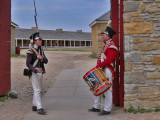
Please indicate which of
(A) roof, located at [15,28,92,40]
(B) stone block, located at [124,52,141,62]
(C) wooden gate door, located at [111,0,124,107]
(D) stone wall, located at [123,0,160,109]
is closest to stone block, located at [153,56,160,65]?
(D) stone wall, located at [123,0,160,109]

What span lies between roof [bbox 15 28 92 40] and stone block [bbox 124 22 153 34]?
150 feet

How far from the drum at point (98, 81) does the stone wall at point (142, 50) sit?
0.61m

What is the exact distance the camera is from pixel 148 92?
5496 mm

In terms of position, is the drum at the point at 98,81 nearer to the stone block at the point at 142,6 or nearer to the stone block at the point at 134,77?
the stone block at the point at 134,77

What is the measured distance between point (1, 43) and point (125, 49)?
3843mm

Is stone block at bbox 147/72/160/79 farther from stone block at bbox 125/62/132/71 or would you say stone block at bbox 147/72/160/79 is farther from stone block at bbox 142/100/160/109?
stone block at bbox 142/100/160/109

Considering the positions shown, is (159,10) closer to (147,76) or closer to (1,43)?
(147,76)

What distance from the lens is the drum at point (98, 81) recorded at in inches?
202

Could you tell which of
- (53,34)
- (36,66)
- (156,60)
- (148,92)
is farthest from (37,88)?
(53,34)

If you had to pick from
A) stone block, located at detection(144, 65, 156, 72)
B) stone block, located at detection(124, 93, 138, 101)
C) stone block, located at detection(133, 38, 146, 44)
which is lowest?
stone block, located at detection(124, 93, 138, 101)

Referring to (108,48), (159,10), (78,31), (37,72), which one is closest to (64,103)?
(37,72)

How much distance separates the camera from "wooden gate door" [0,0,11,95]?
7418mm

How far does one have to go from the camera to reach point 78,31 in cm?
6388

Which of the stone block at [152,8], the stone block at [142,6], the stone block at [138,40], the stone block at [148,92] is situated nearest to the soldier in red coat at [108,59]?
the stone block at [138,40]
